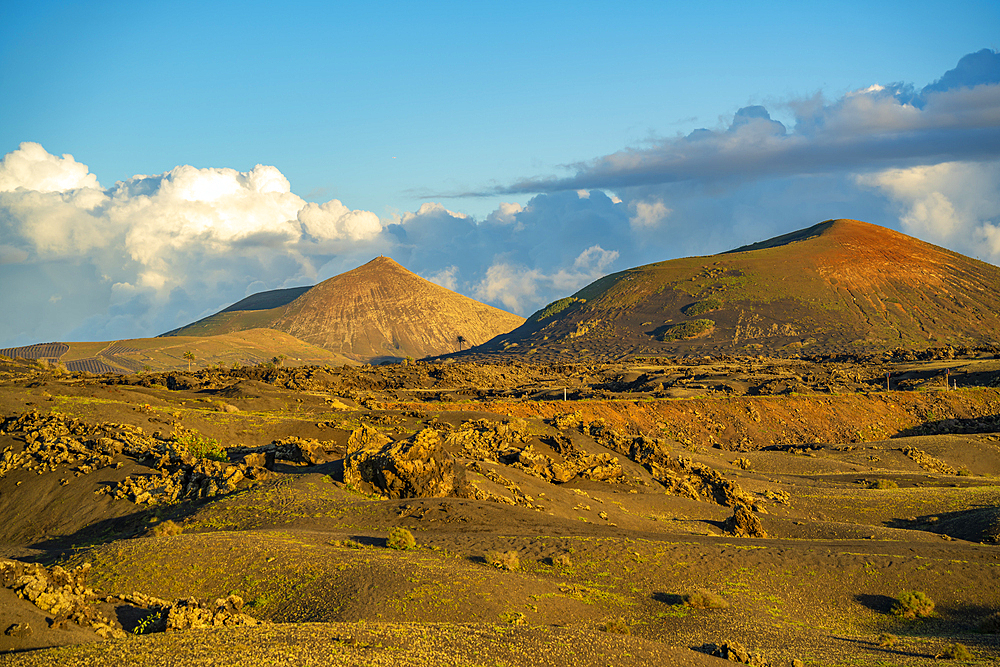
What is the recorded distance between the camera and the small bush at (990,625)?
14809mm

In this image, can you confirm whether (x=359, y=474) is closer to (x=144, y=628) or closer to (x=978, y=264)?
(x=144, y=628)

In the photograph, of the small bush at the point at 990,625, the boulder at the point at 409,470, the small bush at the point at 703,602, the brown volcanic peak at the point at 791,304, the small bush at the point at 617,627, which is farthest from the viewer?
the brown volcanic peak at the point at 791,304

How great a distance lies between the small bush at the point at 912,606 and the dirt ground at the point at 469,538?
129mm

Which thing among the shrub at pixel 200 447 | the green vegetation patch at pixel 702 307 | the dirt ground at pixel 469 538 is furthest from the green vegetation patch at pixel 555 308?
the shrub at pixel 200 447

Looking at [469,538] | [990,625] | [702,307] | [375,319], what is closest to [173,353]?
[375,319]

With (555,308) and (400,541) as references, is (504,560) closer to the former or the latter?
(400,541)

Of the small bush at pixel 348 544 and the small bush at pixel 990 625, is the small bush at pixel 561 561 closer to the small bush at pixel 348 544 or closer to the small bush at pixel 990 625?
the small bush at pixel 348 544

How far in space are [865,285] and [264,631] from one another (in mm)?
139587

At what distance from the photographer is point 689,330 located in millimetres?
123062

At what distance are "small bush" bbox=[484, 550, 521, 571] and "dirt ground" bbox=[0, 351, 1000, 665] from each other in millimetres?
52

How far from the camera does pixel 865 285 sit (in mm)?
132375

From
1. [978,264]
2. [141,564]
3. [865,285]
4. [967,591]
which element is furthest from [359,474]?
[978,264]

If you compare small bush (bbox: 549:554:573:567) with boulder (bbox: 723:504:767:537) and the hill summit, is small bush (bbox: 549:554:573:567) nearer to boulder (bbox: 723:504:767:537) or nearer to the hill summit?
boulder (bbox: 723:504:767:537)

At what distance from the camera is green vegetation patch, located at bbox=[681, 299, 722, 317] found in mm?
129500
